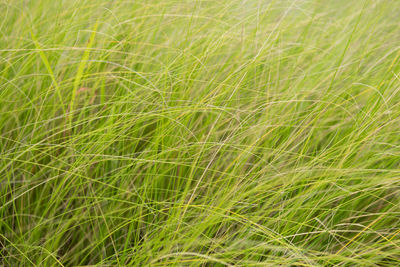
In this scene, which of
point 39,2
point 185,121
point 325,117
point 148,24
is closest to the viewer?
point 185,121

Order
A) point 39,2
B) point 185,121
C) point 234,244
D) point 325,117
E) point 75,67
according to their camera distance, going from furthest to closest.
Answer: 1. point 39,2
2. point 75,67
3. point 325,117
4. point 185,121
5. point 234,244

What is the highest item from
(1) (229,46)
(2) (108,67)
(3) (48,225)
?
(1) (229,46)

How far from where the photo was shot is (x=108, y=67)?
5.12ft

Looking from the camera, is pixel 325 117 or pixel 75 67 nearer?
pixel 325 117

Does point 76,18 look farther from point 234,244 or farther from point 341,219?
point 341,219

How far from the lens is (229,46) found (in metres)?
1.76

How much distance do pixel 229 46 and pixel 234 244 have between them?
0.97m

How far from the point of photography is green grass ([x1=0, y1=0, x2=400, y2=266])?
3.73 feet

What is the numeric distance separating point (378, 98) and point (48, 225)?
1.17 meters

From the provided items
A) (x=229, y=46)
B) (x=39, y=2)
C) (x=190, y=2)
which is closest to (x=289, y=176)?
(x=229, y=46)

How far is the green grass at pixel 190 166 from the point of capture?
44.8 inches

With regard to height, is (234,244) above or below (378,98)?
below

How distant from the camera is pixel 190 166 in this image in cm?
120

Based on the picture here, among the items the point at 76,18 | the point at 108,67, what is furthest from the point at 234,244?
the point at 76,18
